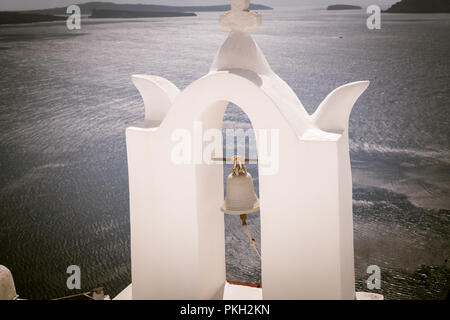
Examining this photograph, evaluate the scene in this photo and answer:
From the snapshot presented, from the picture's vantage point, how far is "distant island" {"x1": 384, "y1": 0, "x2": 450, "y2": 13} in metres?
11.1

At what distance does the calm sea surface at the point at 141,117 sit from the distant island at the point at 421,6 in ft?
0.68

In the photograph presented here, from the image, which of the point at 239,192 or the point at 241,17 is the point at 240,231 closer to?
the point at 239,192

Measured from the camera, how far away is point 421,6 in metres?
11.3

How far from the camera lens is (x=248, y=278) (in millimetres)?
10438

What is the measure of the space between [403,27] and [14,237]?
34.8ft

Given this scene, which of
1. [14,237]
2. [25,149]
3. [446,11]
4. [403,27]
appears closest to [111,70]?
[25,149]

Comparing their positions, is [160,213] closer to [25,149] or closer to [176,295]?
[176,295]

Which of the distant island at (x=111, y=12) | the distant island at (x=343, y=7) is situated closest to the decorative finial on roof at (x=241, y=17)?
the distant island at (x=343, y=7)

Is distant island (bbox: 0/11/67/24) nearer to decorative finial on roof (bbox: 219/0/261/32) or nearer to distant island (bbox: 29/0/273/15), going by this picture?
distant island (bbox: 29/0/273/15)

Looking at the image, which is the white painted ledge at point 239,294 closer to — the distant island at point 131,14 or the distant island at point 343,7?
the distant island at point 343,7

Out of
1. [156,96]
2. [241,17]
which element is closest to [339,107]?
[241,17]

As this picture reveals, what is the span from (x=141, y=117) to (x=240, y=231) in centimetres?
392

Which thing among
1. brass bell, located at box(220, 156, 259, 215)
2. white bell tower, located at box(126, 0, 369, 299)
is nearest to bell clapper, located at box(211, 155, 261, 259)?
brass bell, located at box(220, 156, 259, 215)

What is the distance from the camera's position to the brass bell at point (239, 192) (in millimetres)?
4141
